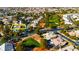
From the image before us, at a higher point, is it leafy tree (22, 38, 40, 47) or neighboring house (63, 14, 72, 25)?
neighboring house (63, 14, 72, 25)

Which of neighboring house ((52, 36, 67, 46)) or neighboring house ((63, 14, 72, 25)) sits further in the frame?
neighboring house ((63, 14, 72, 25))

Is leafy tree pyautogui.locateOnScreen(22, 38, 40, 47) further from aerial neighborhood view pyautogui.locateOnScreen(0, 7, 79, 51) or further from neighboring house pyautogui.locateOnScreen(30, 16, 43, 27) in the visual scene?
neighboring house pyautogui.locateOnScreen(30, 16, 43, 27)

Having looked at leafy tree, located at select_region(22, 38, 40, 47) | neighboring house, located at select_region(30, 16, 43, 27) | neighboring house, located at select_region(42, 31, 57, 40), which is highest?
neighboring house, located at select_region(30, 16, 43, 27)

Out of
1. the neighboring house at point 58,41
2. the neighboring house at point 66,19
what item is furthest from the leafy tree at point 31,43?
the neighboring house at point 66,19

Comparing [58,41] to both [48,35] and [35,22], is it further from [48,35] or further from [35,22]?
[35,22]

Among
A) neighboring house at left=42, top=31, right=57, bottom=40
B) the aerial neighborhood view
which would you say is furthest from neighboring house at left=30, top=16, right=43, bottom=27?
neighboring house at left=42, top=31, right=57, bottom=40

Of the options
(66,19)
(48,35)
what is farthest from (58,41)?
(66,19)

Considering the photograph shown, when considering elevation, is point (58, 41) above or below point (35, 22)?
below
